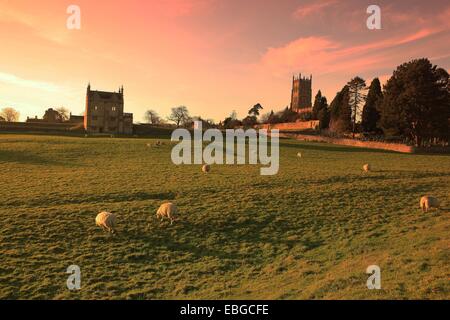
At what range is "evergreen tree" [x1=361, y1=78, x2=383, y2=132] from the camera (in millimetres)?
86938

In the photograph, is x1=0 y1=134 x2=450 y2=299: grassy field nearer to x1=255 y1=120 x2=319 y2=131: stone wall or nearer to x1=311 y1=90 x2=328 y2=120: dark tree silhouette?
x1=255 y1=120 x2=319 y2=131: stone wall

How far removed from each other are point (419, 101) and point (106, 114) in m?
80.5

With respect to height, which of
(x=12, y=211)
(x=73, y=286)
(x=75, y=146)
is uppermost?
(x=75, y=146)

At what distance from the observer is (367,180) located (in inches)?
1141

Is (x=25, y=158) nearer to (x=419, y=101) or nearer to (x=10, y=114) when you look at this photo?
(x=419, y=101)

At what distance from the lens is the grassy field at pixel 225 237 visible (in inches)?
463

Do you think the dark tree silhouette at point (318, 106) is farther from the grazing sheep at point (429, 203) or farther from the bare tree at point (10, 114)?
the bare tree at point (10, 114)

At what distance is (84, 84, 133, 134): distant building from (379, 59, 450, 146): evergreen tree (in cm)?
7091

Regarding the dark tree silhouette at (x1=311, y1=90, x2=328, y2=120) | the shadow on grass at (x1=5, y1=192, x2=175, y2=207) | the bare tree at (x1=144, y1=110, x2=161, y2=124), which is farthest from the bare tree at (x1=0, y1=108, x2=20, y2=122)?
the shadow on grass at (x1=5, y1=192, x2=175, y2=207)

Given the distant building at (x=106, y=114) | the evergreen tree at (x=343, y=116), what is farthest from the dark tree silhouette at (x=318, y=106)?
the distant building at (x=106, y=114)
